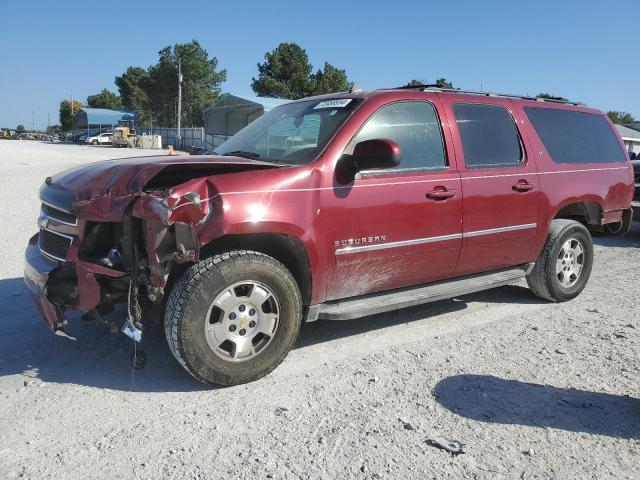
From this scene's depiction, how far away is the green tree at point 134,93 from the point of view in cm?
7906

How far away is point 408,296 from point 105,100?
10308 centimetres

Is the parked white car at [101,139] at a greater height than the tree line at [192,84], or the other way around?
the tree line at [192,84]

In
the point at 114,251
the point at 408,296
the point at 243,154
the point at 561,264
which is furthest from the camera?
the point at 561,264

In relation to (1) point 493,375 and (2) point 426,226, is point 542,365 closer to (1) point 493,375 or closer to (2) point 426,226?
(1) point 493,375

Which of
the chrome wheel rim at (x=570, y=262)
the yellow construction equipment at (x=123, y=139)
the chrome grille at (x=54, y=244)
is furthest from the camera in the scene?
the yellow construction equipment at (x=123, y=139)

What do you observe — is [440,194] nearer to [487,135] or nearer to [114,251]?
[487,135]

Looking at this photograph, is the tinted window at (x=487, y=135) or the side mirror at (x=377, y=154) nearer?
the side mirror at (x=377, y=154)

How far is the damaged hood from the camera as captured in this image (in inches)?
123

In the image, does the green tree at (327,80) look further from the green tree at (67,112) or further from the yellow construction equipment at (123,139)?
the green tree at (67,112)

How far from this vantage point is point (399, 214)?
152 inches

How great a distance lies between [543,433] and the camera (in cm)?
286

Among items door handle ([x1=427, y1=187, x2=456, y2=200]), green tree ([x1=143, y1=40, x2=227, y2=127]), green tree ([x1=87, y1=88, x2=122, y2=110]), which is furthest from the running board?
green tree ([x1=87, y1=88, x2=122, y2=110])

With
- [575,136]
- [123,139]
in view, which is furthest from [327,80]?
[575,136]

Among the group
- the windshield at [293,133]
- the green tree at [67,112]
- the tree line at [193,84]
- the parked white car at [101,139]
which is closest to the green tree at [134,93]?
the tree line at [193,84]
